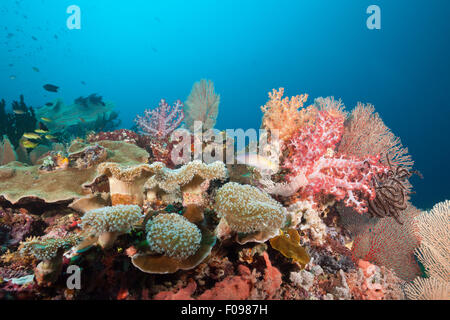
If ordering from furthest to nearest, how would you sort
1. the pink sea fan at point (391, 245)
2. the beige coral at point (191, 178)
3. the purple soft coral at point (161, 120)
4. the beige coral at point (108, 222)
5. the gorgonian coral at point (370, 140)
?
the purple soft coral at point (161, 120) < the gorgonian coral at point (370, 140) < the pink sea fan at point (391, 245) < the beige coral at point (191, 178) < the beige coral at point (108, 222)

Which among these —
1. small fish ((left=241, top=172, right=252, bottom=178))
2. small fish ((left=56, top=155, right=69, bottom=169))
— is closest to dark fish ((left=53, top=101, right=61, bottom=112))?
small fish ((left=56, top=155, right=69, bottom=169))

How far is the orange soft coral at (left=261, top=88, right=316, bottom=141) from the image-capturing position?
4.27m

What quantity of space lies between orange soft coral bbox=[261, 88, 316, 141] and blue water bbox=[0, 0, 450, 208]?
4854 centimetres

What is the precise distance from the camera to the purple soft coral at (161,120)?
631 cm

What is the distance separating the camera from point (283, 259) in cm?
256

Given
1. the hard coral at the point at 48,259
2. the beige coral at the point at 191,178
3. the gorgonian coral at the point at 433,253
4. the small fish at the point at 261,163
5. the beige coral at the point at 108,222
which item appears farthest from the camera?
the small fish at the point at 261,163

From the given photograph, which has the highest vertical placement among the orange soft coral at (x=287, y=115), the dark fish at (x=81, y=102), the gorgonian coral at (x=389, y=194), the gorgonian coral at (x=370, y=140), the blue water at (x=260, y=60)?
the blue water at (x=260, y=60)

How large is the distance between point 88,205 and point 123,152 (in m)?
1.85

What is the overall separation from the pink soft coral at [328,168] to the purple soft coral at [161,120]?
3.99m

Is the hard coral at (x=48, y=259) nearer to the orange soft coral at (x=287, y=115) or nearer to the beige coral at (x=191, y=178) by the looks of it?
the beige coral at (x=191, y=178)

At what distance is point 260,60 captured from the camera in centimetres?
12494

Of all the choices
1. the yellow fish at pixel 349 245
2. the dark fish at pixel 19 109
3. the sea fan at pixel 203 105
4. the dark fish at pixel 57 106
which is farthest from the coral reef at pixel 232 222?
the dark fish at pixel 57 106

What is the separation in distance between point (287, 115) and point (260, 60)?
137 metres
